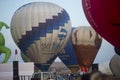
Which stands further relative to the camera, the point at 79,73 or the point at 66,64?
the point at 66,64

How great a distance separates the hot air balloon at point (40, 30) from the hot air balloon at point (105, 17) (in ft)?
11.6

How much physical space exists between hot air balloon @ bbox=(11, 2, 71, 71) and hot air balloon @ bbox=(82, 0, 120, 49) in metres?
3.53

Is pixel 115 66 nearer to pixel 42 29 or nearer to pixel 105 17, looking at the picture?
pixel 42 29

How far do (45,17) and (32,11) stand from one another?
230 millimetres

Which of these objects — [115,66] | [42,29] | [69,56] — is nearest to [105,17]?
[115,66]

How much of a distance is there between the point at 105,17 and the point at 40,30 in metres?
3.68

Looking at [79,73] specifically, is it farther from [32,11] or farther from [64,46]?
[32,11]

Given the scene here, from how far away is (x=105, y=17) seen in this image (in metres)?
0.94

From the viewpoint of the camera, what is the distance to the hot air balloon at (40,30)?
179 inches

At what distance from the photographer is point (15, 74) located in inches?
166

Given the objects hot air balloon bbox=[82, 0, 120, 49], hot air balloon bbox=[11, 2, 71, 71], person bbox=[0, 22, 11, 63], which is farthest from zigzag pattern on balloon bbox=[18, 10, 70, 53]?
hot air balloon bbox=[82, 0, 120, 49]

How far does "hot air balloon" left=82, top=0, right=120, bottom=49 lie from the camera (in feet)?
3.00

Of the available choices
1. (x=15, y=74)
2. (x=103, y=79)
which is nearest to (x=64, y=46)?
(x=15, y=74)

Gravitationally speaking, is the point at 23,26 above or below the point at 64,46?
above
